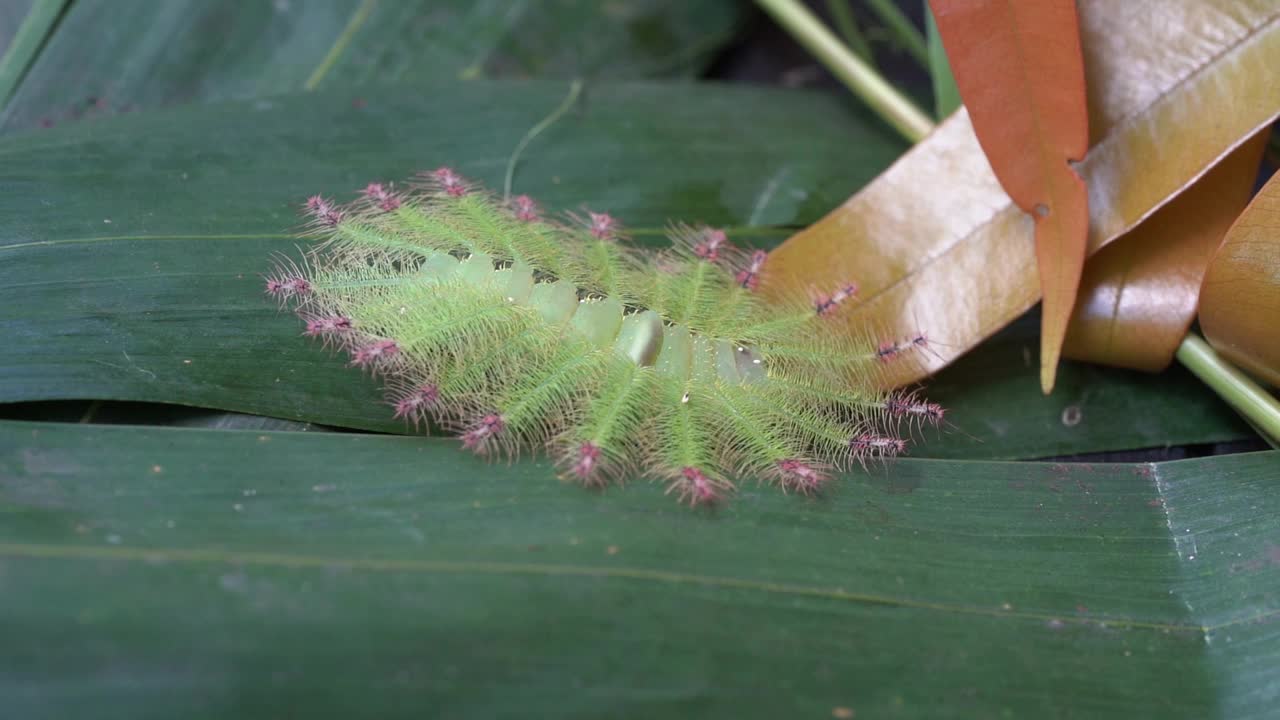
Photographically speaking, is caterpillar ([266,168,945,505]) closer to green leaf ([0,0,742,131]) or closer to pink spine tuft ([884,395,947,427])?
pink spine tuft ([884,395,947,427])

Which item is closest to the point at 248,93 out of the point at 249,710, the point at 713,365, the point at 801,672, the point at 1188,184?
the point at 713,365

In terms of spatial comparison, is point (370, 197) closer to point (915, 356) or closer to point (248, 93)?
point (248, 93)

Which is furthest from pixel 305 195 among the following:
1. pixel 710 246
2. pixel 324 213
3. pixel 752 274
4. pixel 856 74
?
pixel 856 74

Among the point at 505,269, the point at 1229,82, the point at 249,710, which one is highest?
the point at 1229,82

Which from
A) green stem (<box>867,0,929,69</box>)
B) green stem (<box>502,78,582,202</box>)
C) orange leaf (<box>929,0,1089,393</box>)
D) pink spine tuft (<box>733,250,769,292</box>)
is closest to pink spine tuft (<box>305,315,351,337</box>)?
green stem (<box>502,78,582,202</box>)

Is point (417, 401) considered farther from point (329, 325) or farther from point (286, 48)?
point (286, 48)

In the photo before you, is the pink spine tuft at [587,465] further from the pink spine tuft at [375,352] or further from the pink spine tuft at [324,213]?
the pink spine tuft at [324,213]

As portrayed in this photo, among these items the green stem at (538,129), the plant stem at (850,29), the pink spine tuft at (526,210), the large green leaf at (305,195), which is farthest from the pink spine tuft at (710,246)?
the plant stem at (850,29)
